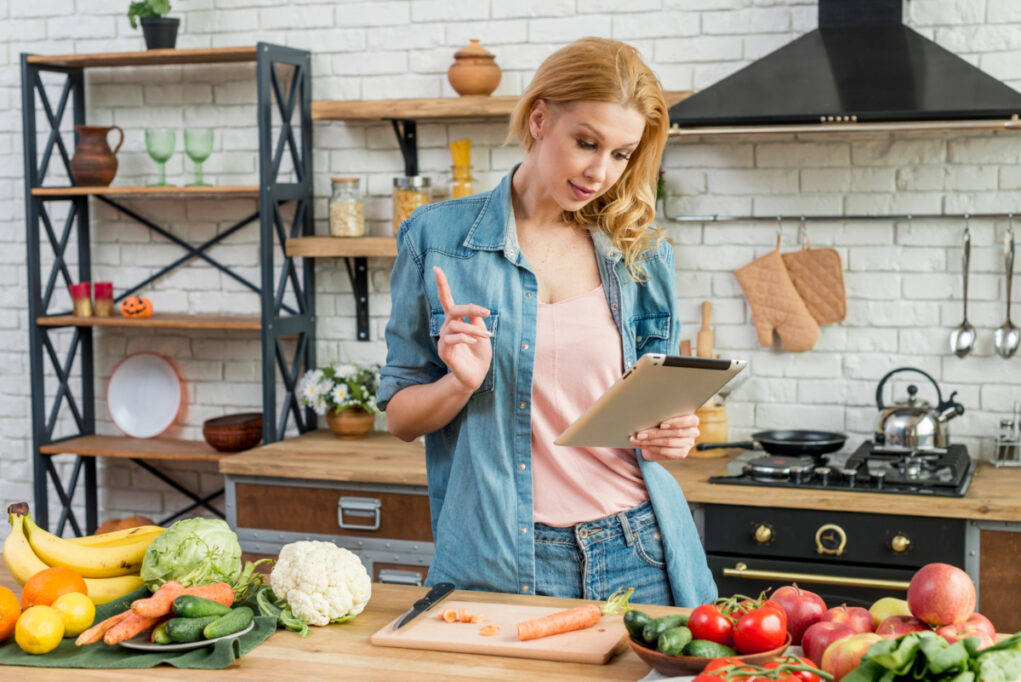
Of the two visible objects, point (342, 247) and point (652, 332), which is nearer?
point (652, 332)

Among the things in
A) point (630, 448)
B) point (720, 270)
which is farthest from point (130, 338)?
point (630, 448)

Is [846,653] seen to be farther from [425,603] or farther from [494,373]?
[494,373]

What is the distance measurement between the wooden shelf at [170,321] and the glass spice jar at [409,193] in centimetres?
59

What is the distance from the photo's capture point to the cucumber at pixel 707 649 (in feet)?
4.66

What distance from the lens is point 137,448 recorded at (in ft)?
13.0

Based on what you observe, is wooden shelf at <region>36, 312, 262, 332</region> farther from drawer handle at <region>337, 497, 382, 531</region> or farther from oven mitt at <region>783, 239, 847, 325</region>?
oven mitt at <region>783, 239, 847, 325</region>

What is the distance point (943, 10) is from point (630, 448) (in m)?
2.12

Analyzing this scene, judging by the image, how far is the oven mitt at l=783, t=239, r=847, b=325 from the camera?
11.6 feet

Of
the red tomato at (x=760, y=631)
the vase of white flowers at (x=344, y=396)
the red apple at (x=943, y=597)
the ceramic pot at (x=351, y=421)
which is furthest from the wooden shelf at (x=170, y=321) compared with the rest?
the red apple at (x=943, y=597)

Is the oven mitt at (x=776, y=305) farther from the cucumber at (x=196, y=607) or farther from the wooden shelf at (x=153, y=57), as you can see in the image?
the cucumber at (x=196, y=607)

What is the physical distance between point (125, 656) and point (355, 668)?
326 millimetres

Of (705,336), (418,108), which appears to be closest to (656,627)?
(705,336)

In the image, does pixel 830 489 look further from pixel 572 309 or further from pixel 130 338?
pixel 130 338

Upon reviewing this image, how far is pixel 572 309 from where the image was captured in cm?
202
